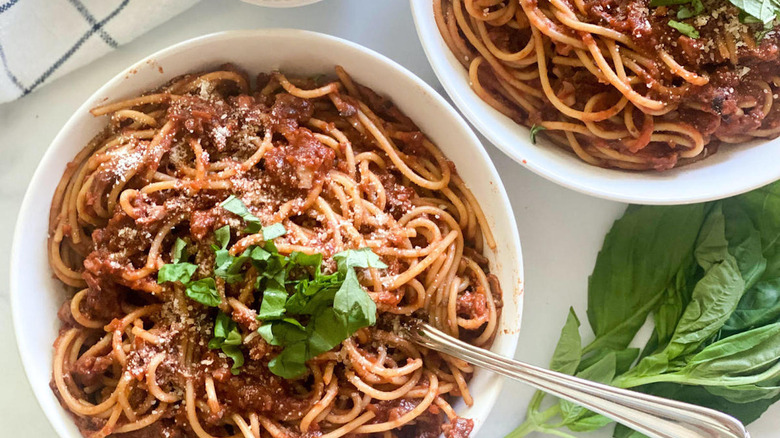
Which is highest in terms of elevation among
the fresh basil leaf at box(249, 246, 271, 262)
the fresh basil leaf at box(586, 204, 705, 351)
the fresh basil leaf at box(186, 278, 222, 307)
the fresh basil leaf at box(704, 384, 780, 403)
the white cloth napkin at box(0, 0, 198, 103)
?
the white cloth napkin at box(0, 0, 198, 103)

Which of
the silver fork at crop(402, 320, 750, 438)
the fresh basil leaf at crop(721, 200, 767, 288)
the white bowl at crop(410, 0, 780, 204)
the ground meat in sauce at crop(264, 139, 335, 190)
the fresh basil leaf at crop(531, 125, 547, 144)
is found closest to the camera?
the silver fork at crop(402, 320, 750, 438)

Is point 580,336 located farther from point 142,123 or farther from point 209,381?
point 142,123

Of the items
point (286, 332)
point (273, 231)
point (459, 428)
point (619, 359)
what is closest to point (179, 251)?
point (273, 231)

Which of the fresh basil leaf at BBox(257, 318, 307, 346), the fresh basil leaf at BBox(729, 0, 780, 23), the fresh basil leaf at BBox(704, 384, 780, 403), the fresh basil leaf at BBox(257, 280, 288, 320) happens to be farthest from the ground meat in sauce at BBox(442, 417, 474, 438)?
the fresh basil leaf at BBox(729, 0, 780, 23)

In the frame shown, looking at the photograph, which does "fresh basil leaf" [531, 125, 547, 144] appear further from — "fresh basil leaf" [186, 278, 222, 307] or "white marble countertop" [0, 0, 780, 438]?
"fresh basil leaf" [186, 278, 222, 307]

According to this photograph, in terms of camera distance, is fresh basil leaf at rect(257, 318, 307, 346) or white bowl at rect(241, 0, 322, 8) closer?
fresh basil leaf at rect(257, 318, 307, 346)
